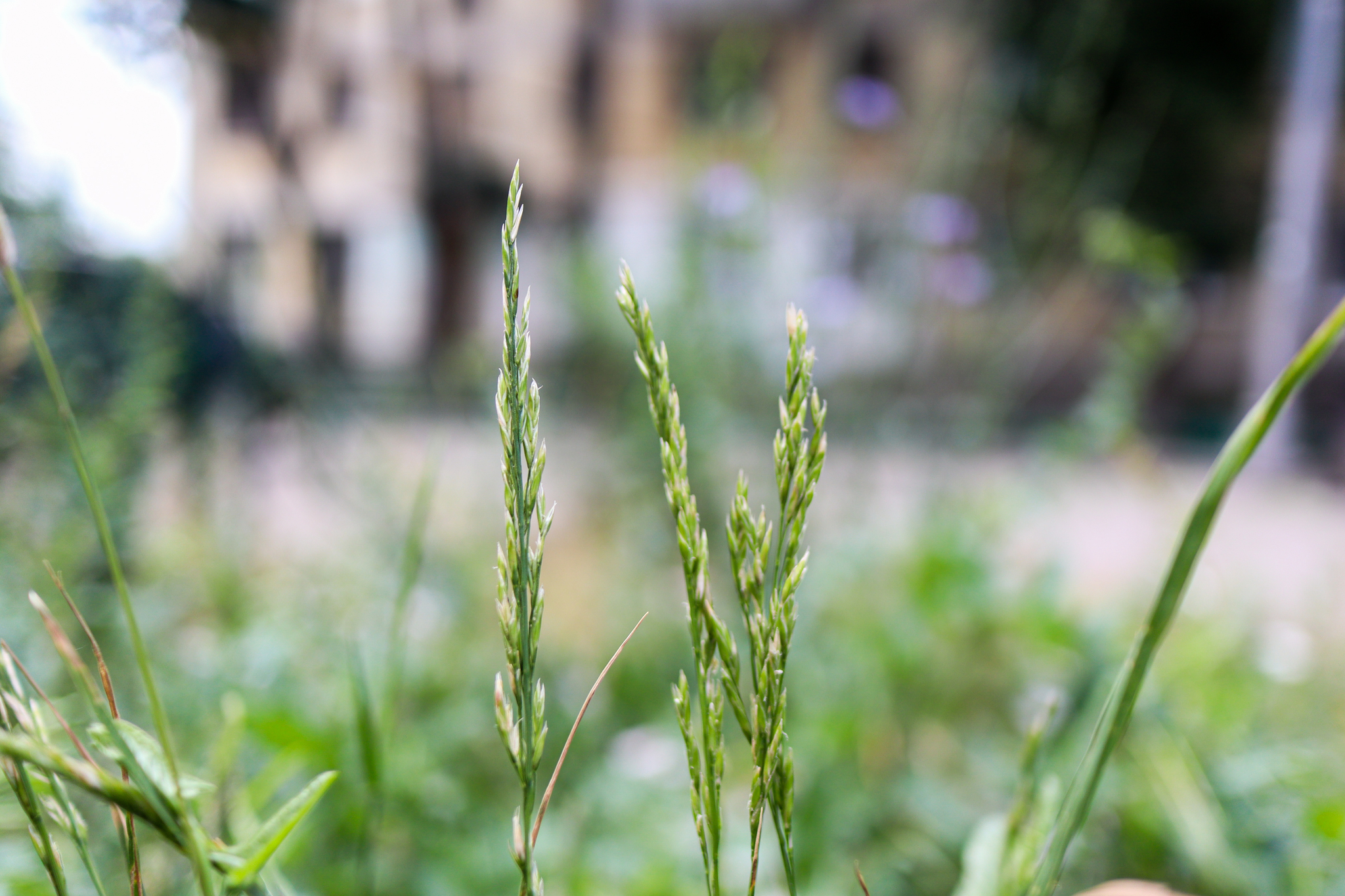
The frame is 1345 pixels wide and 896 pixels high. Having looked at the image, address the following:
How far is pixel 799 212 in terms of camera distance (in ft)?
4.98

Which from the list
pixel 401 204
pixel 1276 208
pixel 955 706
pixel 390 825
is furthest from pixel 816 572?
pixel 401 204

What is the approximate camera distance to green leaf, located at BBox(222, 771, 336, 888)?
0.17 meters

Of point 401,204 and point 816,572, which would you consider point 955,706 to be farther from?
point 401,204

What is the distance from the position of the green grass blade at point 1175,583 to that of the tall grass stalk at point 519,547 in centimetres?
12

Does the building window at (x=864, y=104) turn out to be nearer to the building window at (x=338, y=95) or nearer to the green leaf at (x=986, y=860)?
the building window at (x=338, y=95)

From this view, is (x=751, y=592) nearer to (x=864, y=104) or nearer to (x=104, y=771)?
(x=104, y=771)

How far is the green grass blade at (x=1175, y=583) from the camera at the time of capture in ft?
0.55

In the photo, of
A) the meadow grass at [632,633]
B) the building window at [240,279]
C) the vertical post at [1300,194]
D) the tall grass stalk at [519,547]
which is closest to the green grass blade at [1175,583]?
the meadow grass at [632,633]

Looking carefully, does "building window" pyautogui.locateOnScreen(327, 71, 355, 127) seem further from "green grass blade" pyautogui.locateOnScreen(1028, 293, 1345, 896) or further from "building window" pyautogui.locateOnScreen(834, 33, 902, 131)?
A: "green grass blade" pyautogui.locateOnScreen(1028, 293, 1345, 896)

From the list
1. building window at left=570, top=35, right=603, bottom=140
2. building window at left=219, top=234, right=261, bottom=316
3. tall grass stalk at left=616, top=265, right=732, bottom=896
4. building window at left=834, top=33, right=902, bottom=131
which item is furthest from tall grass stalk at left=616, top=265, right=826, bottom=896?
building window at left=570, top=35, right=603, bottom=140

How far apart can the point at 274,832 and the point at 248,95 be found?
3.30 feet

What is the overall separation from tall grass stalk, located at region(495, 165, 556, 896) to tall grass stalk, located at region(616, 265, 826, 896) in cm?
2

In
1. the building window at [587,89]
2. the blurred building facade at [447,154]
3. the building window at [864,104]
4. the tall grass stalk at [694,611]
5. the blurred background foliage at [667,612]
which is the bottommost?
the blurred background foliage at [667,612]

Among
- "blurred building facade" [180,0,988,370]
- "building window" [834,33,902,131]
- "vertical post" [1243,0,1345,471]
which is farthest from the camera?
"vertical post" [1243,0,1345,471]
